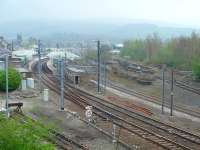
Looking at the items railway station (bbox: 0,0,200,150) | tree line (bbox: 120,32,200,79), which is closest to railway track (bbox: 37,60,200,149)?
railway station (bbox: 0,0,200,150)

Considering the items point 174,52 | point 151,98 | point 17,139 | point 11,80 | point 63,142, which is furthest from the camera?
point 174,52

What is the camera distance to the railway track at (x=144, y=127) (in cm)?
2108

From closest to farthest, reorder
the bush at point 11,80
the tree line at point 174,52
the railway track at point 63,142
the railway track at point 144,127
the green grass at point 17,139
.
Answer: the green grass at point 17,139 < the railway track at point 63,142 < the railway track at point 144,127 < the bush at point 11,80 < the tree line at point 174,52

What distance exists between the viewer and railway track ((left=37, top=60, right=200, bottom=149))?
69.2ft

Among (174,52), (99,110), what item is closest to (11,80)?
(99,110)

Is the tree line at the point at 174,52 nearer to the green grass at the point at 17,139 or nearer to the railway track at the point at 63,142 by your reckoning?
the railway track at the point at 63,142

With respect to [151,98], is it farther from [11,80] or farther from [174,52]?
[174,52]

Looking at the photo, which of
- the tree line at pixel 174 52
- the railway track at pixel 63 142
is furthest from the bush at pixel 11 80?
the tree line at pixel 174 52

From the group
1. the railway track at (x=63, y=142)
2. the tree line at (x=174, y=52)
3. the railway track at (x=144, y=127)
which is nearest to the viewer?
the railway track at (x=63, y=142)

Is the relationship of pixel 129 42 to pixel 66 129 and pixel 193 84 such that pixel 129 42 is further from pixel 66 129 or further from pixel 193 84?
pixel 66 129

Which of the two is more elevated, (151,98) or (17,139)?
(17,139)

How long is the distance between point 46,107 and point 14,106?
276 centimetres

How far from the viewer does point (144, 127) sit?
24625 millimetres

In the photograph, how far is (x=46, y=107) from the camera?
30172 millimetres
